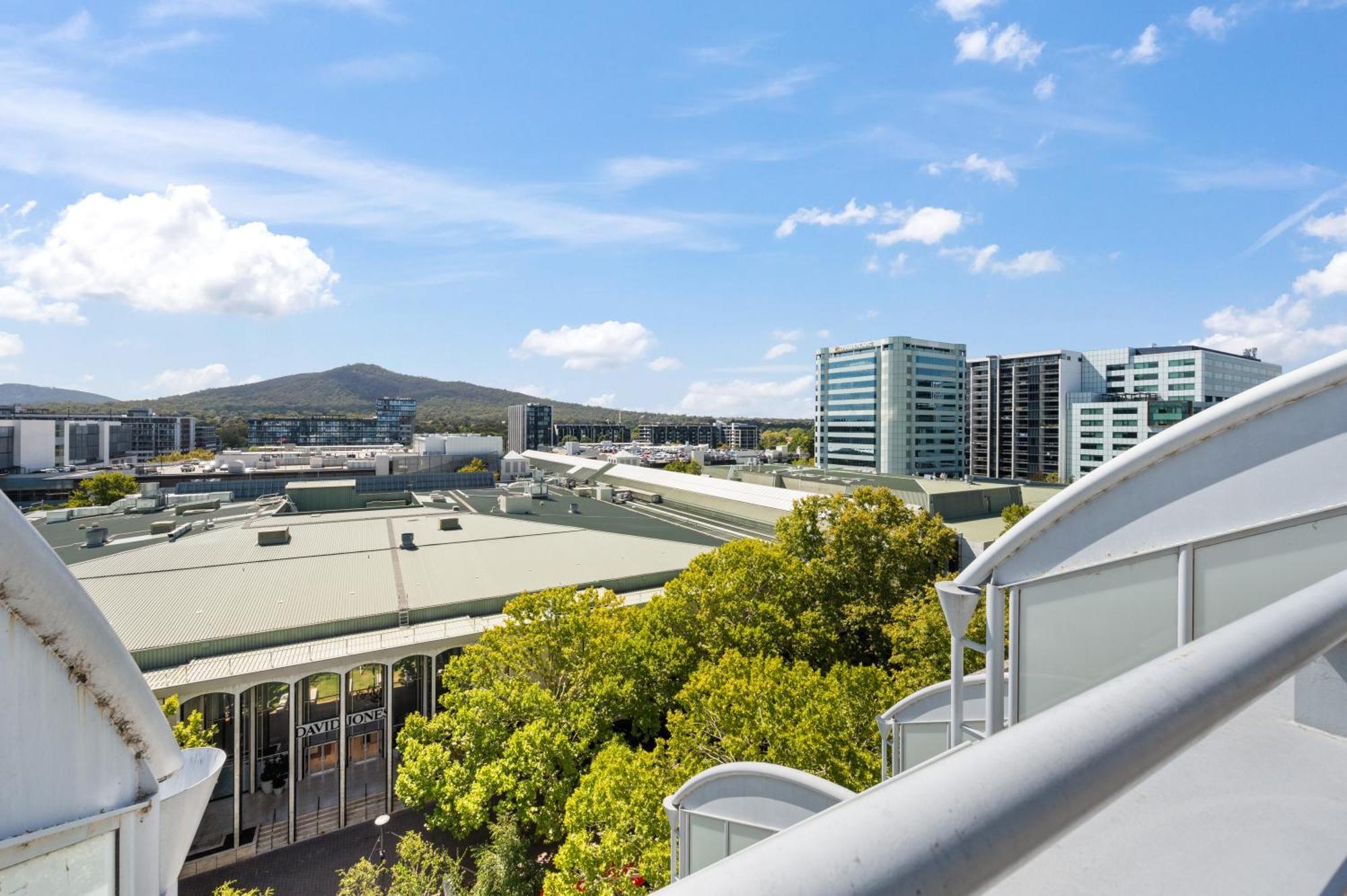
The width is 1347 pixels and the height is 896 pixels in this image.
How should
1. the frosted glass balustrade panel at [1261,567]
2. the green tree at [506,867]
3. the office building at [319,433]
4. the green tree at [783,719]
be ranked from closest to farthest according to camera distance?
the frosted glass balustrade panel at [1261,567] < the green tree at [783,719] < the green tree at [506,867] < the office building at [319,433]

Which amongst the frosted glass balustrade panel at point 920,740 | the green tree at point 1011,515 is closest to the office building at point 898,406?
the green tree at point 1011,515

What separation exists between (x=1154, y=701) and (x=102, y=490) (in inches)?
3295

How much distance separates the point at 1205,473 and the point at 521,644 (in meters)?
18.3

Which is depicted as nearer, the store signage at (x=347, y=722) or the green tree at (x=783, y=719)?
the green tree at (x=783, y=719)

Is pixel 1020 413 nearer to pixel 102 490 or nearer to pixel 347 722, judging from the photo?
pixel 347 722

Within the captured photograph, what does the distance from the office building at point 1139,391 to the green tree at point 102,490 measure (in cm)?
10645

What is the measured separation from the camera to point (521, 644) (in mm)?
20000

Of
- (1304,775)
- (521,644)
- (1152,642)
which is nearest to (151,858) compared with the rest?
(1304,775)

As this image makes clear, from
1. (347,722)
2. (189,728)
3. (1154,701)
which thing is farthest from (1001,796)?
(347,722)

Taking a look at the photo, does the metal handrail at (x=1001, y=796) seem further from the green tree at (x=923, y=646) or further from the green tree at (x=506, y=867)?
the green tree at (x=506, y=867)

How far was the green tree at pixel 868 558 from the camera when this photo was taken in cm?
2477

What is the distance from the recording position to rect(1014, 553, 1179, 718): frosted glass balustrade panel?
5184 millimetres

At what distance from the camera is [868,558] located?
26.1 m

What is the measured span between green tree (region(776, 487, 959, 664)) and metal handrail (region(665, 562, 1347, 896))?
953 inches
